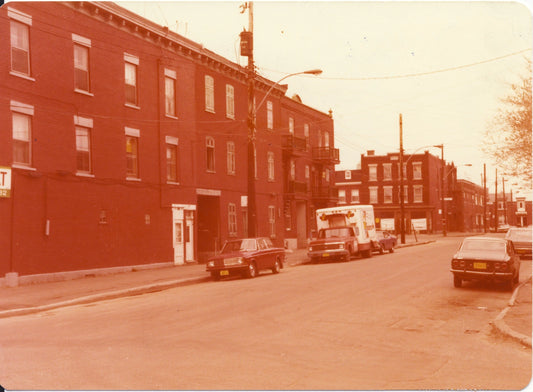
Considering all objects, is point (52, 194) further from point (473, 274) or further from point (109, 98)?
point (473, 274)

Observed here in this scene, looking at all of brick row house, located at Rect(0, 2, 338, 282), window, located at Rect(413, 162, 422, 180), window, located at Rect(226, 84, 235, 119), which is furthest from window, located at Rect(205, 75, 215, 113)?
window, located at Rect(413, 162, 422, 180)

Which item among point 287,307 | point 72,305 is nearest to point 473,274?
point 287,307

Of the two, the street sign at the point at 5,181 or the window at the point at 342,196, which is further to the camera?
the window at the point at 342,196

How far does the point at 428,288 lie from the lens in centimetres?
1833

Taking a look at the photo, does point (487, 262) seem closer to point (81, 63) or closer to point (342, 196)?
point (81, 63)

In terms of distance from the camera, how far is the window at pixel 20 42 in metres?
20.0

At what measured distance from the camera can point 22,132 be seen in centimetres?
2052

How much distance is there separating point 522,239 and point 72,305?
77.1 ft

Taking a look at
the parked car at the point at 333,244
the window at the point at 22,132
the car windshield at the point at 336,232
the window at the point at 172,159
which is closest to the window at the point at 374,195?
the parked car at the point at 333,244

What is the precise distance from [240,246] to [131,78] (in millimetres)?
8782

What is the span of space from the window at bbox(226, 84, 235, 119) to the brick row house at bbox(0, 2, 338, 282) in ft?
0.18

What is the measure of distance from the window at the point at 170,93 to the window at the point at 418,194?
59.6m

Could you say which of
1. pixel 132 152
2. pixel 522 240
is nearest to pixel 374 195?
pixel 522 240

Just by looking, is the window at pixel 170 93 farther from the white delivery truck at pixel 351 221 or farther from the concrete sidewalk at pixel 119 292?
the white delivery truck at pixel 351 221
